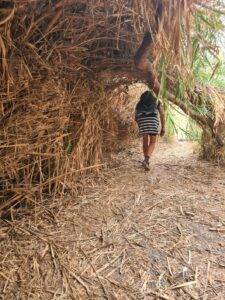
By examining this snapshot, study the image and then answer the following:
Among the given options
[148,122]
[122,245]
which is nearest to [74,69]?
[148,122]

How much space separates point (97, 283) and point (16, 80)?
115cm

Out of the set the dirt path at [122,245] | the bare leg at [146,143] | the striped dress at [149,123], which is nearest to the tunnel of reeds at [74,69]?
the dirt path at [122,245]

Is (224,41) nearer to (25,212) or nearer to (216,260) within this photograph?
(216,260)

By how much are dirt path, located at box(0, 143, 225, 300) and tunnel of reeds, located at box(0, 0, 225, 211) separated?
0.79 feet

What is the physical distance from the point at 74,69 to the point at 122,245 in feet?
3.99

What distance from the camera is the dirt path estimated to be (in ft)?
4.74

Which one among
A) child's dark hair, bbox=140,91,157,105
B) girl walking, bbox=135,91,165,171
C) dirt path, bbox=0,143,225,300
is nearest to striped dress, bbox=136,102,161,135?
girl walking, bbox=135,91,165,171

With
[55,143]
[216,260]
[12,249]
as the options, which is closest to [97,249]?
[12,249]

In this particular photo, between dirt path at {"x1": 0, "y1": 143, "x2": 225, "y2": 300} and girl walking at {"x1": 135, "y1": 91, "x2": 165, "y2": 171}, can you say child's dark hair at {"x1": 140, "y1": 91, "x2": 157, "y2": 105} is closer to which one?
girl walking at {"x1": 135, "y1": 91, "x2": 165, "y2": 171}

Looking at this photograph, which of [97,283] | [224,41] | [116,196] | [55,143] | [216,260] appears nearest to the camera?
[97,283]

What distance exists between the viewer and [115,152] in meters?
3.42

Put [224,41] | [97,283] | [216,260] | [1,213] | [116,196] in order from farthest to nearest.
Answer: [116,196] → [1,213] → [224,41] → [216,260] → [97,283]

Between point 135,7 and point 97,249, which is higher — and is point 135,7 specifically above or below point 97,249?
above

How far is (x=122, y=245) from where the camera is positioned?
5.71ft
